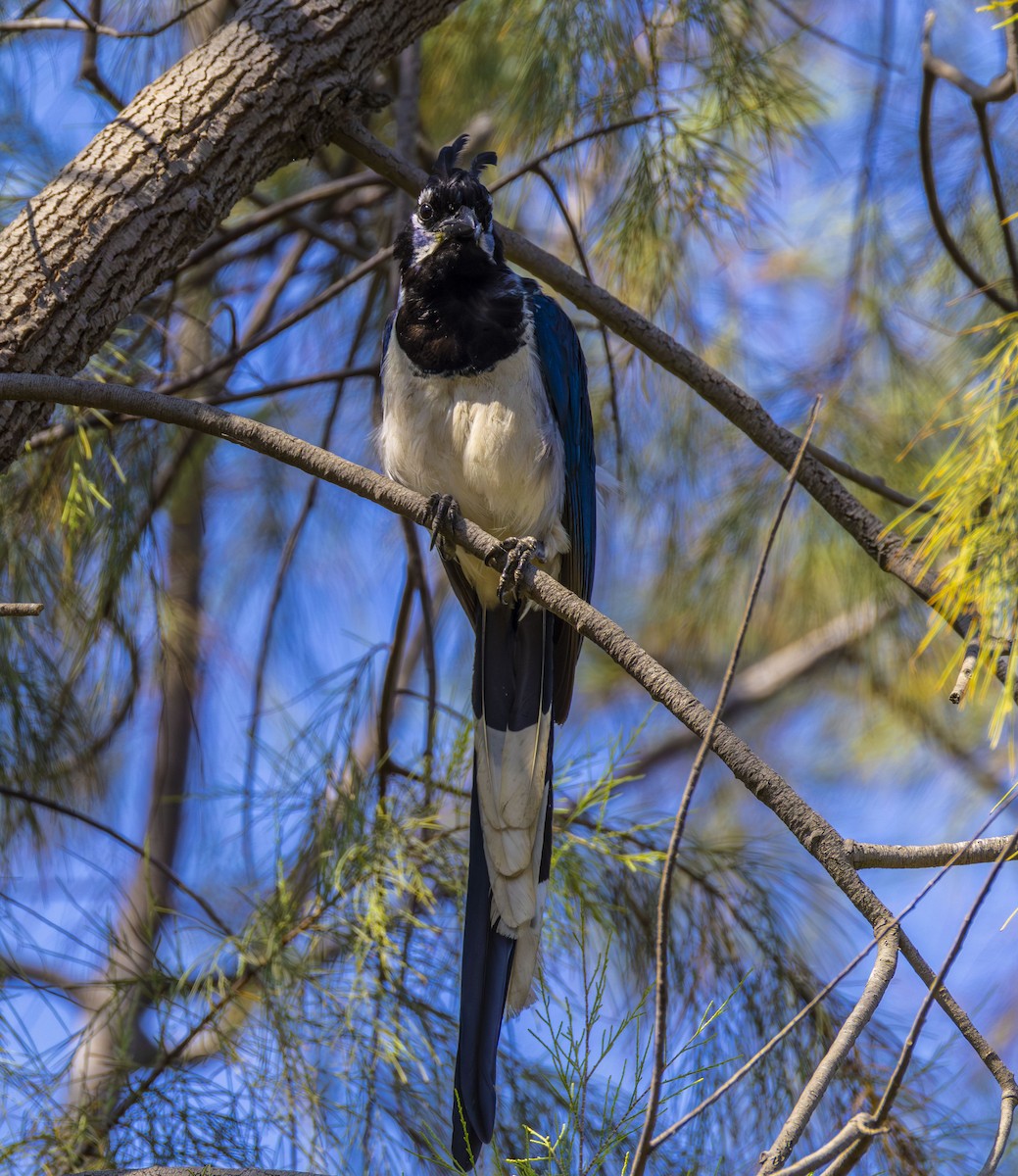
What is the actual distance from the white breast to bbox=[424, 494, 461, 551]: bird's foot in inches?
10.0

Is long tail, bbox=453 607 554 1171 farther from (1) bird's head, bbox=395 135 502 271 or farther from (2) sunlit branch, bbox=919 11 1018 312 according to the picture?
(2) sunlit branch, bbox=919 11 1018 312

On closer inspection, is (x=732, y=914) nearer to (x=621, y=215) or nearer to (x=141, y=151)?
(x=621, y=215)

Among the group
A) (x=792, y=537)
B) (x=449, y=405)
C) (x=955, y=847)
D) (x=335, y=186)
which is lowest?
(x=955, y=847)

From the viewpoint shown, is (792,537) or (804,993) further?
(792,537)

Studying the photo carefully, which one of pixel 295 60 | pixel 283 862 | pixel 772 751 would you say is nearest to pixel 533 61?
pixel 295 60

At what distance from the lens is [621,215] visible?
3.19 m

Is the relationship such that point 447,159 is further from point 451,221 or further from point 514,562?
point 514,562

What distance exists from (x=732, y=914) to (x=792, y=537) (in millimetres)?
1579

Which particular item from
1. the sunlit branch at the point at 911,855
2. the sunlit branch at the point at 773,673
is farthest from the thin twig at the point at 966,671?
the sunlit branch at the point at 773,673

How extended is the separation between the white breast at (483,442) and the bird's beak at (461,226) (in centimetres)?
28

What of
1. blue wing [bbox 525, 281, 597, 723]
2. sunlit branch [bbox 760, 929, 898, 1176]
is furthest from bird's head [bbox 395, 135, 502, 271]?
sunlit branch [bbox 760, 929, 898, 1176]

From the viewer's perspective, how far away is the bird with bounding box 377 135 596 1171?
2.65 meters

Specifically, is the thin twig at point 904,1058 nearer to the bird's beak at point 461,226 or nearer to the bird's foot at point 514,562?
the bird's foot at point 514,562

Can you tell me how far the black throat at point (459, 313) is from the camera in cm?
283
